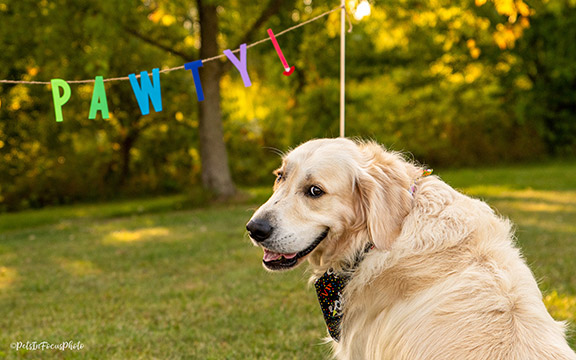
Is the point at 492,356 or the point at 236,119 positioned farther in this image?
the point at 236,119

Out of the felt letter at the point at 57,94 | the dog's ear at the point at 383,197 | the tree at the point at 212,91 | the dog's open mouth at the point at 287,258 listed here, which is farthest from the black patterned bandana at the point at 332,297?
the tree at the point at 212,91

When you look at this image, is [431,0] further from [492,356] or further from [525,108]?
[492,356]

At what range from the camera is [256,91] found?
68.0 ft

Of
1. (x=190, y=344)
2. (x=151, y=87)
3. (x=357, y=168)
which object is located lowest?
(x=190, y=344)

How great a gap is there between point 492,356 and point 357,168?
3.61 ft

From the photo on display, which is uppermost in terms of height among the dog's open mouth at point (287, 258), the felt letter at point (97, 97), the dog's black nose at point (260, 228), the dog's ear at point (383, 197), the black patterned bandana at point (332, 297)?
the felt letter at point (97, 97)

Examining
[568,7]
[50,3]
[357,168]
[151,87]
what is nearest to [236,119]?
[50,3]

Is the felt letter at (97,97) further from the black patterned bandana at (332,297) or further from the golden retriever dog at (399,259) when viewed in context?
the black patterned bandana at (332,297)

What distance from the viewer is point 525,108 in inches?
835

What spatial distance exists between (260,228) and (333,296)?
0.53m

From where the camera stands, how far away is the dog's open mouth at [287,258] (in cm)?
281

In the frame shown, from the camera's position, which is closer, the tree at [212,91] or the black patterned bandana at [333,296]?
the black patterned bandana at [333,296]

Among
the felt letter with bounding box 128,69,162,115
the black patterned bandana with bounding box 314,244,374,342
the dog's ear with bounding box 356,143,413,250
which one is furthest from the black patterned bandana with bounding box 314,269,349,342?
the felt letter with bounding box 128,69,162,115

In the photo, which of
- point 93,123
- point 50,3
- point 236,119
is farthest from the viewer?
point 236,119
